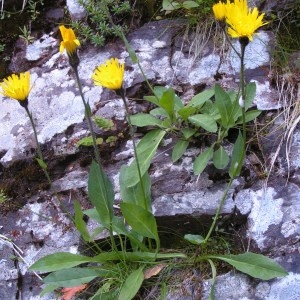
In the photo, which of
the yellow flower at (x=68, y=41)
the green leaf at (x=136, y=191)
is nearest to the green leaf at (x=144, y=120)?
the green leaf at (x=136, y=191)

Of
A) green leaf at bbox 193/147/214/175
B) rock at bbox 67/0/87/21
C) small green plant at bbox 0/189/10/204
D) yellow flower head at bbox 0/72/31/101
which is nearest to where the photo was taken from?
yellow flower head at bbox 0/72/31/101

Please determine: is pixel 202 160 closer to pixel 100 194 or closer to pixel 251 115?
pixel 251 115

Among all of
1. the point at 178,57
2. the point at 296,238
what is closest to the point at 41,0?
the point at 178,57

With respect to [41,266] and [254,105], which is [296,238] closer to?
[254,105]

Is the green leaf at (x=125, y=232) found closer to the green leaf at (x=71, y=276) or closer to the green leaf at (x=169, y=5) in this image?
the green leaf at (x=71, y=276)

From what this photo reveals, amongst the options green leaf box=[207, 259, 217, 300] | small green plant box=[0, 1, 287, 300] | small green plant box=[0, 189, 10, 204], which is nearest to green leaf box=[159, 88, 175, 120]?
small green plant box=[0, 1, 287, 300]

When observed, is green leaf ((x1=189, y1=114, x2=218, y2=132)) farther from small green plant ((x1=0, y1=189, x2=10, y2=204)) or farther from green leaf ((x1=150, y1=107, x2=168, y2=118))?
small green plant ((x1=0, y1=189, x2=10, y2=204))

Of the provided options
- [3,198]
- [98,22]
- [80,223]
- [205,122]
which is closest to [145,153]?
[205,122]
